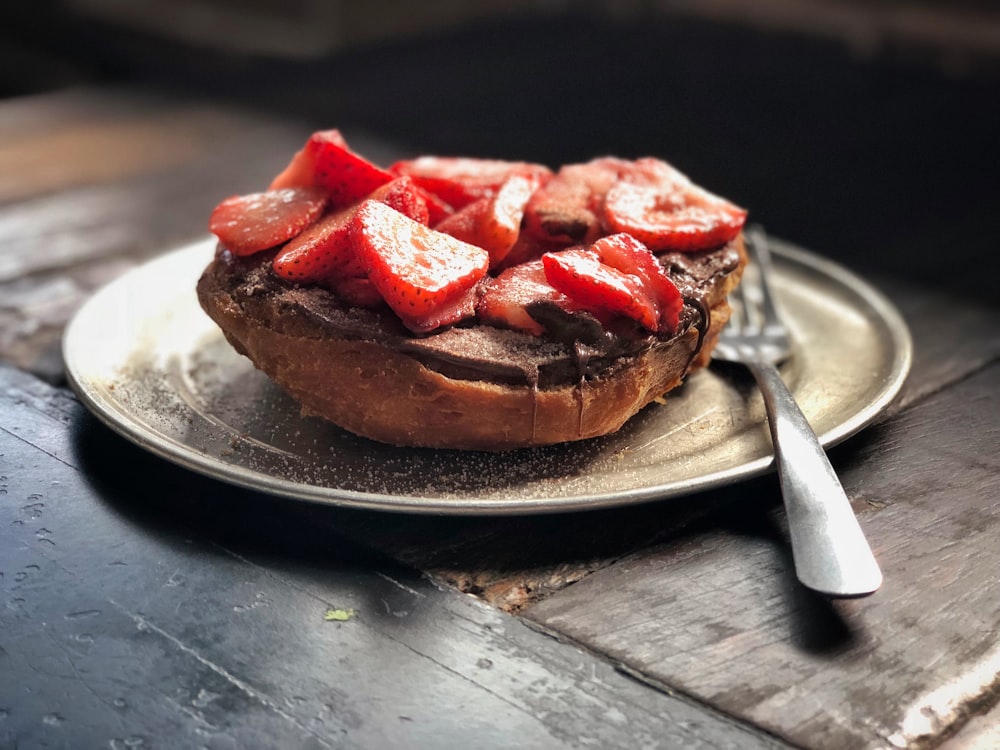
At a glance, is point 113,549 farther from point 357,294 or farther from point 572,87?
point 572,87

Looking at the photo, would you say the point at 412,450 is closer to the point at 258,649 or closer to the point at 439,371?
the point at 439,371

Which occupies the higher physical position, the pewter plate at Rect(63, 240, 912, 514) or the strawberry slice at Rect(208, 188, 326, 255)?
the strawberry slice at Rect(208, 188, 326, 255)

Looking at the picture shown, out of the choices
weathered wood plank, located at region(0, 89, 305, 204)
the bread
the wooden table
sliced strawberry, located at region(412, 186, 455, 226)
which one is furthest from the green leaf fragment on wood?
weathered wood plank, located at region(0, 89, 305, 204)

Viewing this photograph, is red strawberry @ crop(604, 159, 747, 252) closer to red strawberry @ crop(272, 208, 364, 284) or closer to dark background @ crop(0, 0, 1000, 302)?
red strawberry @ crop(272, 208, 364, 284)

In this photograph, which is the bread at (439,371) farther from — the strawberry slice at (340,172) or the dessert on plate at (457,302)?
the strawberry slice at (340,172)

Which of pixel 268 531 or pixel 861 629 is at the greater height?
pixel 861 629

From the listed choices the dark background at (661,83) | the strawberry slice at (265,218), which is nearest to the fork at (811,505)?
the strawberry slice at (265,218)

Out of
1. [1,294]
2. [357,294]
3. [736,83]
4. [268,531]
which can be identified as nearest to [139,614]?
[268,531]
